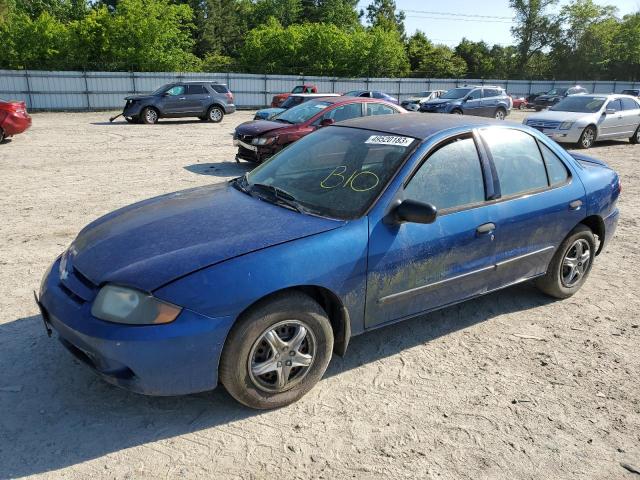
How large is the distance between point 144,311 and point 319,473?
121cm

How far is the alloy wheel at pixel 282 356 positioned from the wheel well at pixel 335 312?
9.1 inches

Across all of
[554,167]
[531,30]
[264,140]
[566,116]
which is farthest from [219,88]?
[531,30]


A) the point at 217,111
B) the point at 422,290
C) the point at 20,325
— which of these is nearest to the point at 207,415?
the point at 422,290

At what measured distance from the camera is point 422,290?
358 cm

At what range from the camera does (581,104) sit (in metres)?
15.1

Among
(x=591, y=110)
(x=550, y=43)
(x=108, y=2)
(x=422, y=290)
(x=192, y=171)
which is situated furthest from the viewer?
(x=550, y=43)

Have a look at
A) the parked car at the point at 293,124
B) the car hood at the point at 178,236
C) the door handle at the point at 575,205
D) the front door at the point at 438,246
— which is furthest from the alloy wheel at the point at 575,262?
the parked car at the point at 293,124

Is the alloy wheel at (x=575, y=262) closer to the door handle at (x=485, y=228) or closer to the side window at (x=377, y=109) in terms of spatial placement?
the door handle at (x=485, y=228)

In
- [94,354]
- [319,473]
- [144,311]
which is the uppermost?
[144,311]

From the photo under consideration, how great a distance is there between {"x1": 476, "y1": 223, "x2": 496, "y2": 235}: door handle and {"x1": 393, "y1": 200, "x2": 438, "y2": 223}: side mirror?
67cm

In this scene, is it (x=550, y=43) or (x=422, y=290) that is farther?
(x=550, y=43)

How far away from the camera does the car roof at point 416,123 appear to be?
3883mm

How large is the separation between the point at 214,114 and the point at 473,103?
10892 millimetres

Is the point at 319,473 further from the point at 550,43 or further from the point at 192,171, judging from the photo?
the point at 550,43
